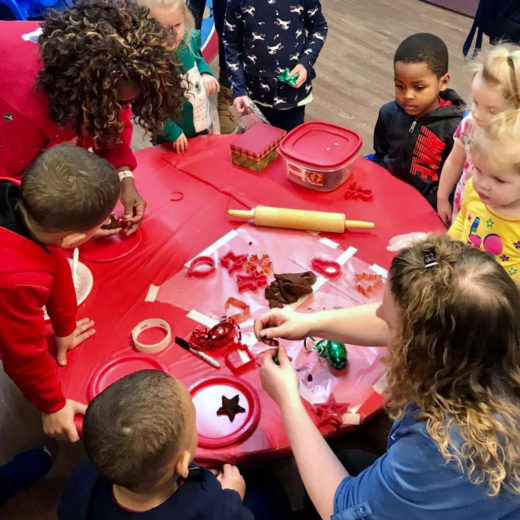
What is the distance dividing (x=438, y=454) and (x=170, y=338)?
28.8 inches

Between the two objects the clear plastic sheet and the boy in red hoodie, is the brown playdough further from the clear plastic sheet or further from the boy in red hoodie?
the boy in red hoodie

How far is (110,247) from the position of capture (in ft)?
5.36

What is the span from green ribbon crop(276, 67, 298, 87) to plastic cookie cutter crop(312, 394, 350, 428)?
1611 mm

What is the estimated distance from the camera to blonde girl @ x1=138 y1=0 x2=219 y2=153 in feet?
6.47

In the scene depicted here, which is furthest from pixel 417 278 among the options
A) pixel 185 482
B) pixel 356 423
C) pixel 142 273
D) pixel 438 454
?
pixel 142 273

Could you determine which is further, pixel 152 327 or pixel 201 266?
pixel 201 266

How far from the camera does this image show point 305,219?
164cm

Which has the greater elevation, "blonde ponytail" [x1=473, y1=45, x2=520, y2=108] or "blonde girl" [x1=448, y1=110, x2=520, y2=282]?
"blonde ponytail" [x1=473, y1=45, x2=520, y2=108]

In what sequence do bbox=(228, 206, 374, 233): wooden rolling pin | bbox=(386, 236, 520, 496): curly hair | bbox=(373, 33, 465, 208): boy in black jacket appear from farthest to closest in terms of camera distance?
1. bbox=(373, 33, 465, 208): boy in black jacket
2. bbox=(228, 206, 374, 233): wooden rolling pin
3. bbox=(386, 236, 520, 496): curly hair

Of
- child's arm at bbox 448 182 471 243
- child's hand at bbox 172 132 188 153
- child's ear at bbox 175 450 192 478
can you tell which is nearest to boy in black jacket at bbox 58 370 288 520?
child's ear at bbox 175 450 192 478

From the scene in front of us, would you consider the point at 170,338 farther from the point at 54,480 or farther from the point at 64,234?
the point at 54,480

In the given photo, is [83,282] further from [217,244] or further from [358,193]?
[358,193]

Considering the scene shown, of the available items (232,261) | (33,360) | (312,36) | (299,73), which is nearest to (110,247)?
(232,261)

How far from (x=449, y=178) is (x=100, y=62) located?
128 centimetres
